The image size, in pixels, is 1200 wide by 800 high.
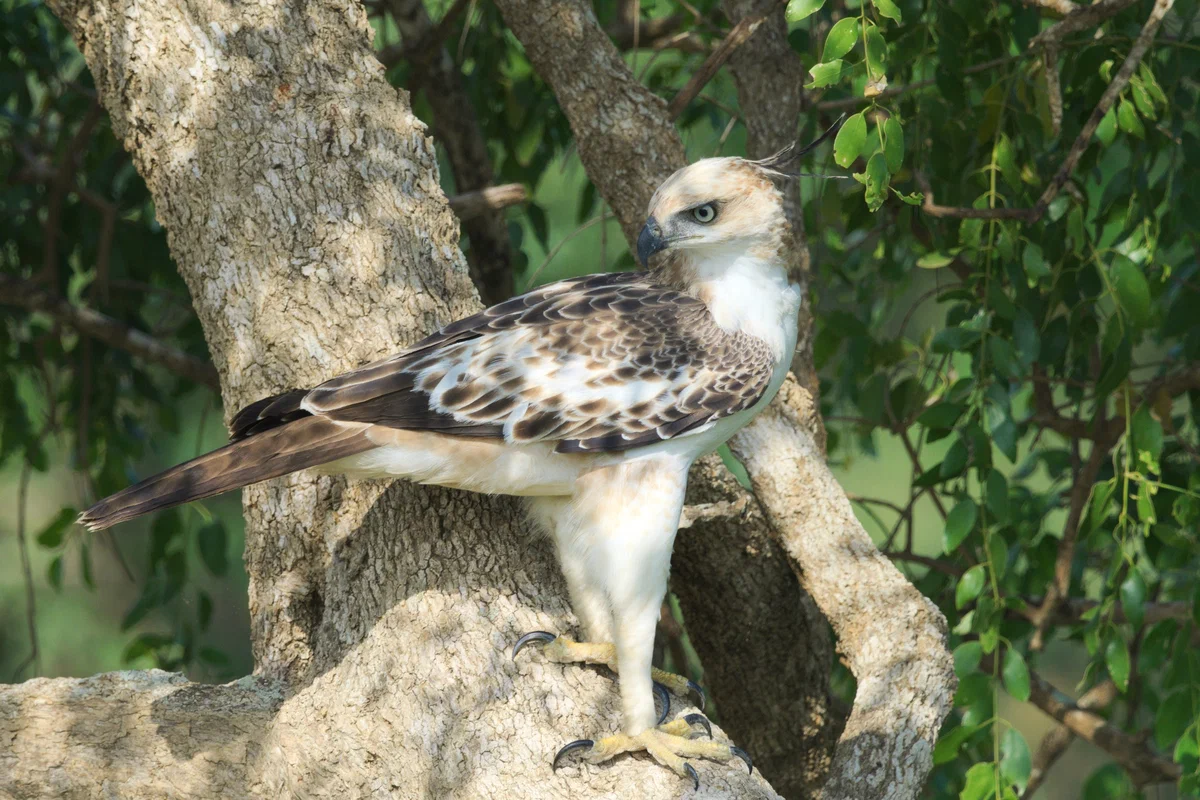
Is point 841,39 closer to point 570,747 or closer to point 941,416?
point 941,416

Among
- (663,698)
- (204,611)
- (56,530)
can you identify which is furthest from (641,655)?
(56,530)

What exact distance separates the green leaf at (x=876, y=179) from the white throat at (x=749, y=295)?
14.5 inches

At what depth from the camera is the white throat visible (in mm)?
2594

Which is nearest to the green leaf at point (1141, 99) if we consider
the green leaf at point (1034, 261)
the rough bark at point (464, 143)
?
the green leaf at point (1034, 261)

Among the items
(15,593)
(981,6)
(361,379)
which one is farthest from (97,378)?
(15,593)

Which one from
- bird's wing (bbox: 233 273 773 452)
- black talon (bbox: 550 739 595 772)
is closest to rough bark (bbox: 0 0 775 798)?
black talon (bbox: 550 739 595 772)

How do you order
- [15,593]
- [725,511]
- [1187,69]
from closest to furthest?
[725,511] < [1187,69] < [15,593]

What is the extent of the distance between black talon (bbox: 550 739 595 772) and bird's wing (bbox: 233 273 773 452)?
569 mm

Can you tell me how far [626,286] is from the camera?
2658mm

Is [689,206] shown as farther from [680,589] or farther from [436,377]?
[680,589]

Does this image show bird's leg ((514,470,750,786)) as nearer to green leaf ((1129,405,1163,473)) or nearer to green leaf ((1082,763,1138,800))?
green leaf ((1129,405,1163,473))

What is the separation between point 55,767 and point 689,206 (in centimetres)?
177

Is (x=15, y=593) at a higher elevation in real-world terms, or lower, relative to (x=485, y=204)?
lower

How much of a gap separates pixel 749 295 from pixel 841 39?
58 centimetres
